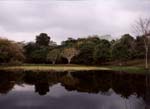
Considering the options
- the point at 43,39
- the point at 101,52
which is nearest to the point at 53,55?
the point at 101,52

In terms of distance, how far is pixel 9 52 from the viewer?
60.7m

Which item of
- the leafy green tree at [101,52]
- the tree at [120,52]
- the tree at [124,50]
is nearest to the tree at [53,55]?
the leafy green tree at [101,52]

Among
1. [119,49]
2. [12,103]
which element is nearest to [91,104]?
[12,103]

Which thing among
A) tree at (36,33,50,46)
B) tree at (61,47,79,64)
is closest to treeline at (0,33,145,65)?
tree at (61,47,79,64)

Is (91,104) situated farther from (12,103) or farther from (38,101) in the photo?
(12,103)

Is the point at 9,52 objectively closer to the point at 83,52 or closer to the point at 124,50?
the point at 83,52

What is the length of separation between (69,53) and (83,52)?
4049 millimetres

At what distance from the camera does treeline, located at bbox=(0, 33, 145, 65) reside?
196 ft

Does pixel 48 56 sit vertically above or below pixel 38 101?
above

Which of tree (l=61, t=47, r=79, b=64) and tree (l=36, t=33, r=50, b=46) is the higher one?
tree (l=36, t=33, r=50, b=46)

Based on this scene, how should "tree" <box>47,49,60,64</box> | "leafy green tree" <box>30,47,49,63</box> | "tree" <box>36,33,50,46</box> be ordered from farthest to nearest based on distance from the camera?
"tree" <box>36,33,50,46</box>, "leafy green tree" <box>30,47,49,63</box>, "tree" <box>47,49,60,64</box>

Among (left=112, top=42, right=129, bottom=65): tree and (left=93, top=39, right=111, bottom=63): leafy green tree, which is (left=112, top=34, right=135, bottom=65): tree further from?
(left=93, top=39, right=111, bottom=63): leafy green tree

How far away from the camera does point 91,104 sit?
13.5 metres

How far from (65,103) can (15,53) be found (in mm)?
49211
